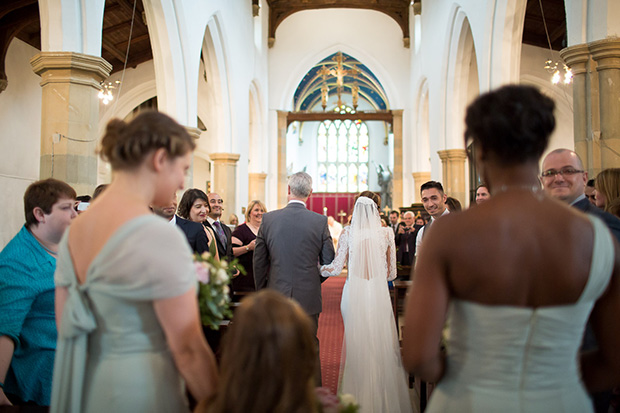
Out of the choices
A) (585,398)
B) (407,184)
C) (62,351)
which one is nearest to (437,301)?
(585,398)

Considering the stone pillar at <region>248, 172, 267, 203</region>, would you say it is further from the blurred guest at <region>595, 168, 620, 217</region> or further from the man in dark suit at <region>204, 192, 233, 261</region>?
the blurred guest at <region>595, 168, 620, 217</region>

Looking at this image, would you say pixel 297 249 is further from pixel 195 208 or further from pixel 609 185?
pixel 609 185

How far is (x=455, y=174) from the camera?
34.4 feet

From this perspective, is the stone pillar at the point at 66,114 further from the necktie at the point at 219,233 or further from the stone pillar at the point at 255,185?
the stone pillar at the point at 255,185

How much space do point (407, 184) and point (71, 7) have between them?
1289 centimetres

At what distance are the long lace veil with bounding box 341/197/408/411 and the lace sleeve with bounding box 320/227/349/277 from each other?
0.24 ft

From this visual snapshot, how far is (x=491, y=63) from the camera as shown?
25.3 feet

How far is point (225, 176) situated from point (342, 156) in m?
19.9

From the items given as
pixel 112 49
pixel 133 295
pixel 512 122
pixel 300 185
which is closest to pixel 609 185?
pixel 300 185

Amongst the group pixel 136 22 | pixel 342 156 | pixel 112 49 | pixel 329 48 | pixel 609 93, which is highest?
pixel 329 48

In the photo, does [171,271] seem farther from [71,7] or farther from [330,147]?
[330,147]

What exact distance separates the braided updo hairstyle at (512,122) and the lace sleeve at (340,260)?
2519mm

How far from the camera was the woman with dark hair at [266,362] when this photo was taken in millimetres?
1049

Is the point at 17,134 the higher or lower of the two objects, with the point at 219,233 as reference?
higher
